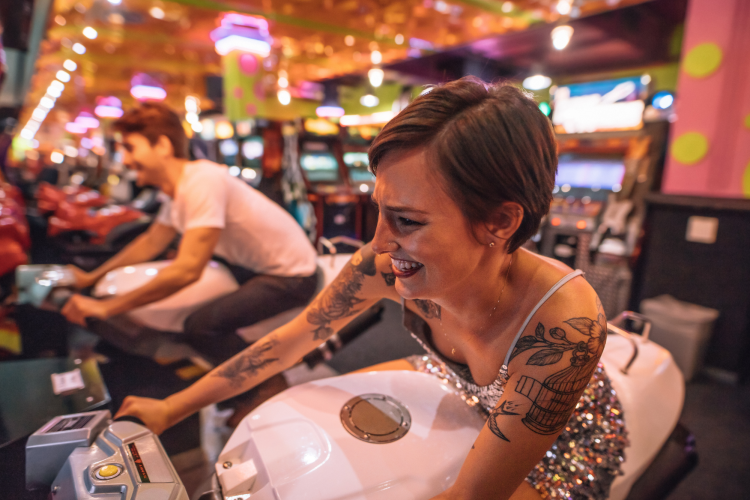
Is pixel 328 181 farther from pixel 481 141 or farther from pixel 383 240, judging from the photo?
pixel 481 141

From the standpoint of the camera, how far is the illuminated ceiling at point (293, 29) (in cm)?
629

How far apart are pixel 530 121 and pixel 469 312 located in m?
0.41

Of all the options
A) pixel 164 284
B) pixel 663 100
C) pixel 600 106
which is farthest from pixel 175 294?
pixel 600 106

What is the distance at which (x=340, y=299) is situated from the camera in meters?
1.13

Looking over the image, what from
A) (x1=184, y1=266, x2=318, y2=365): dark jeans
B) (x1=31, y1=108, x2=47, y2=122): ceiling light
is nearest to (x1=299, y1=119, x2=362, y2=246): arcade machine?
(x1=184, y1=266, x2=318, y2=365): dark jeans

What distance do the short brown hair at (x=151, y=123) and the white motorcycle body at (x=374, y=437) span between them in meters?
1.35

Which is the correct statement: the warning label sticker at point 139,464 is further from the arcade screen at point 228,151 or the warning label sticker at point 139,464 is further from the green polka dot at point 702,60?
the arcade screen at point 228,151

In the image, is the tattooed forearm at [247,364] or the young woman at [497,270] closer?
the young woman at [497,270]

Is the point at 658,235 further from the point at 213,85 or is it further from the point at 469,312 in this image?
the point at 213,85

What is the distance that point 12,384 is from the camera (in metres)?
1.25

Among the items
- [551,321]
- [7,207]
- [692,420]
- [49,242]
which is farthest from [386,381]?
[49,242]

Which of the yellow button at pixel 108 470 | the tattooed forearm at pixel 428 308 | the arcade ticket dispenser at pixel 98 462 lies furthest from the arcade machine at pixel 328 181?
the yellow button at pixel 108 470

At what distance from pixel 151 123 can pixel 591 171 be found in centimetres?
392

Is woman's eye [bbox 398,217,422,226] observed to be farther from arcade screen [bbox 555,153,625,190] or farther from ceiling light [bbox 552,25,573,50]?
ceiling light [bbox 552,25,573,50]
